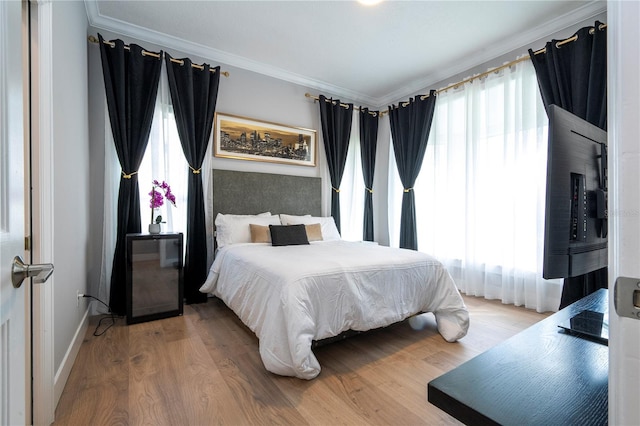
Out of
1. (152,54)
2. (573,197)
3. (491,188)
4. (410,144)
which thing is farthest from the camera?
(410,144)

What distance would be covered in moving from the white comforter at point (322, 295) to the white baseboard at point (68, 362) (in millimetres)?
1048

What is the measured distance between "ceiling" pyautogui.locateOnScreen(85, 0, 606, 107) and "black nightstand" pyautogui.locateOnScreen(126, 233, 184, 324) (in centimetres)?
210

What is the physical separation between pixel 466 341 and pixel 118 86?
384 cm

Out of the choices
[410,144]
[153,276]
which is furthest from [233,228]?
[410,144]

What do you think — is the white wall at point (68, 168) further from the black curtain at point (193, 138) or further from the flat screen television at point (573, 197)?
the flat screen television at point (573, 197)

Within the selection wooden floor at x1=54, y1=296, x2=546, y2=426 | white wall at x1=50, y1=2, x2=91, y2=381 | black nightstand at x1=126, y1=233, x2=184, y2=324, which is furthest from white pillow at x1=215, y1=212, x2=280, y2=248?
white wall at x1=50, y1=2, x2=91, y2=381

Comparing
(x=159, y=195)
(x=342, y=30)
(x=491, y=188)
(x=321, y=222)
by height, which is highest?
(x=342, y=30)

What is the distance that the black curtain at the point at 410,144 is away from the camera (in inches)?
157

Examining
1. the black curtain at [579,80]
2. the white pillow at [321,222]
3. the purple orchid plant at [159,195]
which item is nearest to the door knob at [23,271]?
the purple orchid plant at [159,195]

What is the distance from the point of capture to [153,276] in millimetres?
2693

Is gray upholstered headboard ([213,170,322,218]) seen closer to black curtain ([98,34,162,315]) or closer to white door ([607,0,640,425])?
black curtain ([98,34,162,315])

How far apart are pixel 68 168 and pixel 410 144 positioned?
3.74m

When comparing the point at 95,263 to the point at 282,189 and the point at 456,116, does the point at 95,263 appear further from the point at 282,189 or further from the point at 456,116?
the point at 456,116

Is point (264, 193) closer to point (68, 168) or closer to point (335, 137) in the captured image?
point (335, 137)
